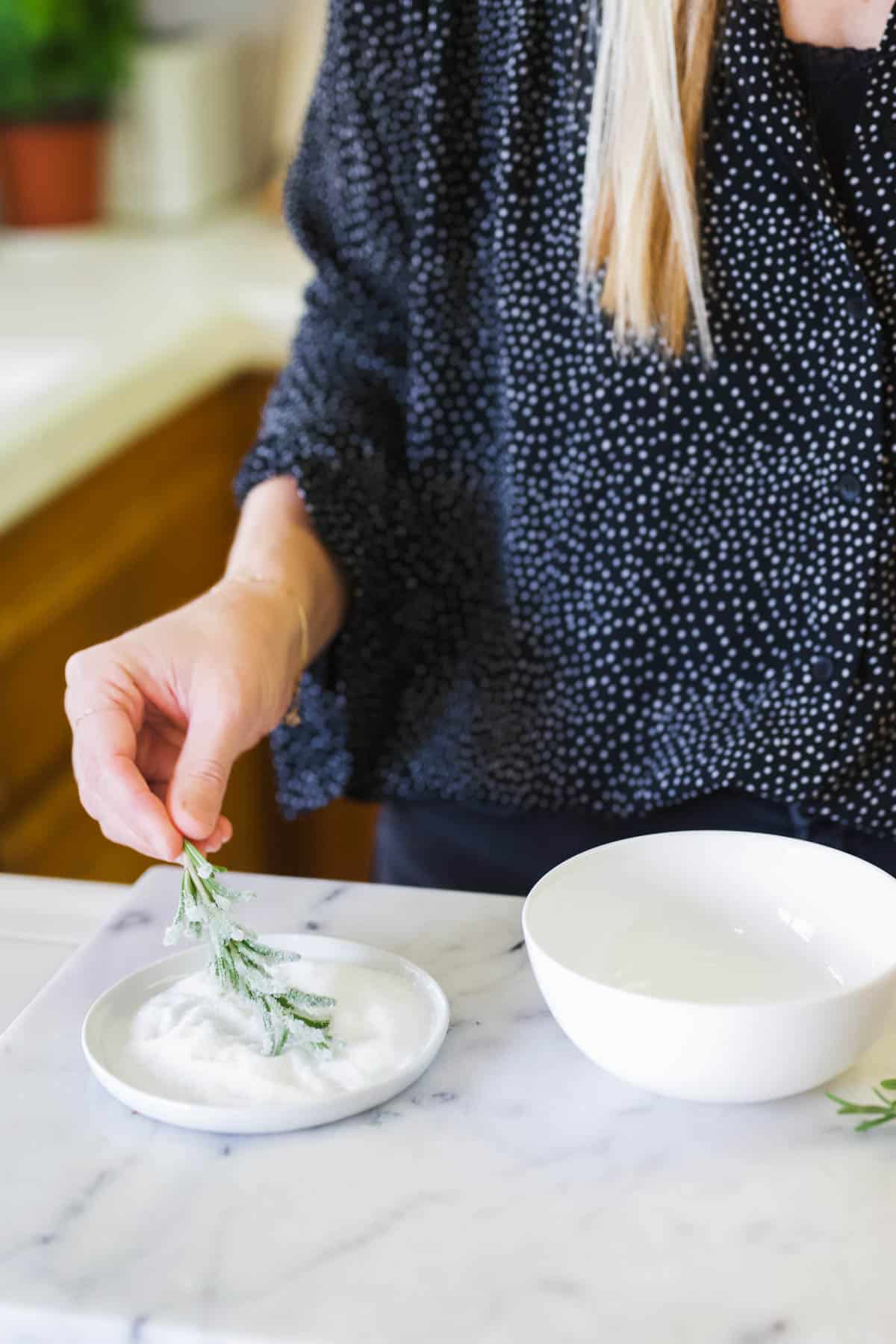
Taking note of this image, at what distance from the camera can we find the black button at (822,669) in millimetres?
767

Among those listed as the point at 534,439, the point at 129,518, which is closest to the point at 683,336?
the point at 534,439

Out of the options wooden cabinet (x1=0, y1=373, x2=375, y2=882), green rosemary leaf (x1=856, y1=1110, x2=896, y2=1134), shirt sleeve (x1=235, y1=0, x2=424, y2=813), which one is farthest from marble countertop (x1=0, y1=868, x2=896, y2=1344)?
wooden cabinet (x1=0, y1=373, x2=375, y2=882)

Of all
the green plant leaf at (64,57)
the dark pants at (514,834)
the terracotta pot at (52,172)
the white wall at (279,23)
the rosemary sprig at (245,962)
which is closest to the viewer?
the rosemary sprig at (245,962)

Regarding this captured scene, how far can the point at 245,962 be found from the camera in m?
0.55

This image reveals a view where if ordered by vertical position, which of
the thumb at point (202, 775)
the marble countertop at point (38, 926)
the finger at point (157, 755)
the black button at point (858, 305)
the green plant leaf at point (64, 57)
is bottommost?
the marble countertop at point (38, 926)

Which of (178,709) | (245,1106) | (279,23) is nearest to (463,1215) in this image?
(245,1106)

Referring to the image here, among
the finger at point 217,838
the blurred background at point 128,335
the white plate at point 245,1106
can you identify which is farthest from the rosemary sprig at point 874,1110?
the blurred background at point 128,335

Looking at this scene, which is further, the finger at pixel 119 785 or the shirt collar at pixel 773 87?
the shirt collar at pixel 773 87

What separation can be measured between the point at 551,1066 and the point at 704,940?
0.10 meters

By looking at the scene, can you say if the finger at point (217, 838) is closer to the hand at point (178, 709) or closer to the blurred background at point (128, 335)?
the hand at point (178, 709)

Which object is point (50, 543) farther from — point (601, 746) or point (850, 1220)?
point (850, 1220)

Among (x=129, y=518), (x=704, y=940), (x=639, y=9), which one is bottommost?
(x=129, y=518)

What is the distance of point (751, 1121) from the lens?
51cm

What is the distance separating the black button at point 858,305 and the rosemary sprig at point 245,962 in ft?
1.31
